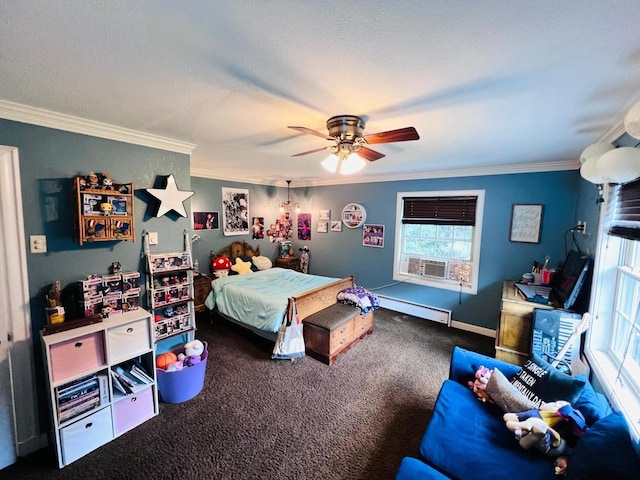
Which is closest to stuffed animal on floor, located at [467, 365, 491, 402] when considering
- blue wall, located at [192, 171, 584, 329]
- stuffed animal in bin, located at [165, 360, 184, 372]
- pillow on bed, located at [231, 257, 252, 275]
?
blue wall, located at [192, 171, 584, 329]

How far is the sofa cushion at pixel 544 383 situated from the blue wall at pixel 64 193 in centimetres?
311

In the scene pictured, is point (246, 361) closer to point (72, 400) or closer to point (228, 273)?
point (72, 400)

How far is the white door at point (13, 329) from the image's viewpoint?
170 centimetres

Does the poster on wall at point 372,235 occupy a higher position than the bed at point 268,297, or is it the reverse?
the poster on wall at point 372,235

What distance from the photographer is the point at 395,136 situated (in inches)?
64.2

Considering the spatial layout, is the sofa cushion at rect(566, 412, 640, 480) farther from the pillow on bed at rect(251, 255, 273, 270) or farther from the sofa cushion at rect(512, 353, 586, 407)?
the pillow on bed at rect(251, 255, 273, 270)

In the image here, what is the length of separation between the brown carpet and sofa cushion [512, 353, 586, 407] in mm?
822

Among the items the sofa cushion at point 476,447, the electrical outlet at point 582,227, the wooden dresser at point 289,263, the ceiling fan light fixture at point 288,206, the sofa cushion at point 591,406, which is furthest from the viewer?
the ceiling fan light fixture at point 288,206

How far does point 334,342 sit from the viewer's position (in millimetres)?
2936

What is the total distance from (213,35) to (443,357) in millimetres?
3555

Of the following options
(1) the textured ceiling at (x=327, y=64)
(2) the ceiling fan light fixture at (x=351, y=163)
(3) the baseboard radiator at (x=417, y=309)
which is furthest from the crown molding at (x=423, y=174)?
(2) the ceiling fan light fixture at (x=351, y=163)

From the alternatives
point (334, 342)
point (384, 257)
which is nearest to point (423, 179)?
point (384, 257)

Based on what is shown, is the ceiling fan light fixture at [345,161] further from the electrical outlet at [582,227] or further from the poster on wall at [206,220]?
the poster on wall at [206,220]

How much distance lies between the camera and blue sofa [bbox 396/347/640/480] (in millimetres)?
1063
